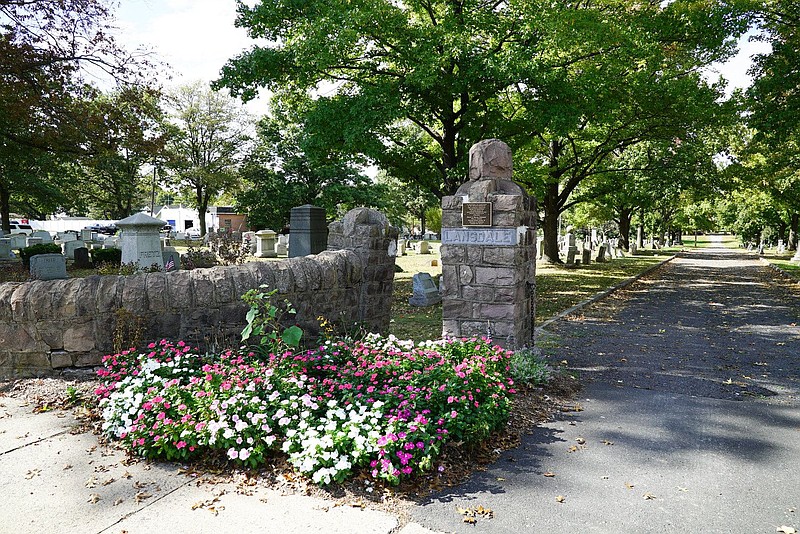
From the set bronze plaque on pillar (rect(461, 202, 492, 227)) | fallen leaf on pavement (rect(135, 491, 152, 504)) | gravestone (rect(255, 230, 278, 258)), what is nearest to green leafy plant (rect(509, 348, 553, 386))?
bronze plaque on pillar (rect(461, 202, 492, 227))

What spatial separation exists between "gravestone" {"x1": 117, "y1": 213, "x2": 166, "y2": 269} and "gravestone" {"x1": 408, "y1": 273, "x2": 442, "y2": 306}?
25.1 feet

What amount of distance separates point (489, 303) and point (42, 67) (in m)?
12.9

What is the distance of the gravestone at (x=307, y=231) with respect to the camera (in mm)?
15484

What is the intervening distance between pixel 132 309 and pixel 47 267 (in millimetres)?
9960

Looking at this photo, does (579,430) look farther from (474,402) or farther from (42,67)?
(42,67)

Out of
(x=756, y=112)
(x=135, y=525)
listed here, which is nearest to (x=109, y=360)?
(x=135, y=525)

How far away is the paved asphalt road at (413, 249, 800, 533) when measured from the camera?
10.3 feet

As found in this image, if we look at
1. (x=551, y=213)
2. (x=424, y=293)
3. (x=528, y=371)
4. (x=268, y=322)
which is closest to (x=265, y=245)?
(x=551, y=213)

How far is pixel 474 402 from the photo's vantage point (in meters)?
4.25

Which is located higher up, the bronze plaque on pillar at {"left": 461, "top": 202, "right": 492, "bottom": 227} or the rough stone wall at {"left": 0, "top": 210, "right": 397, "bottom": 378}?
the bronze plaque on pillar at {"left": 461, "top": 202, "right": 492, "bottom": 227}

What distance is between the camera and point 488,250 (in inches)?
246

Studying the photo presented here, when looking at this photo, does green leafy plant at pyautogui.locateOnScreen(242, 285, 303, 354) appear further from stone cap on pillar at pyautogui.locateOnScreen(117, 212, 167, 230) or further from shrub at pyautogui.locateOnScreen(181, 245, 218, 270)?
stone cap on pillar at pyautogui.locateOnScreen(117, 212, 167, 230)

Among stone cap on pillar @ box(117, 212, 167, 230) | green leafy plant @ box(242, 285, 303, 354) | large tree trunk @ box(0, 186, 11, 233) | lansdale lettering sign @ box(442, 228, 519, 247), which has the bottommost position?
green leafy plant @ box(242, 285, 303, 354)

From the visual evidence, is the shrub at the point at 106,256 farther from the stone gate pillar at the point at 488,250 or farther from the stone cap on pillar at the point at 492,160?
the stone cap on pillar at the point at 492,160
